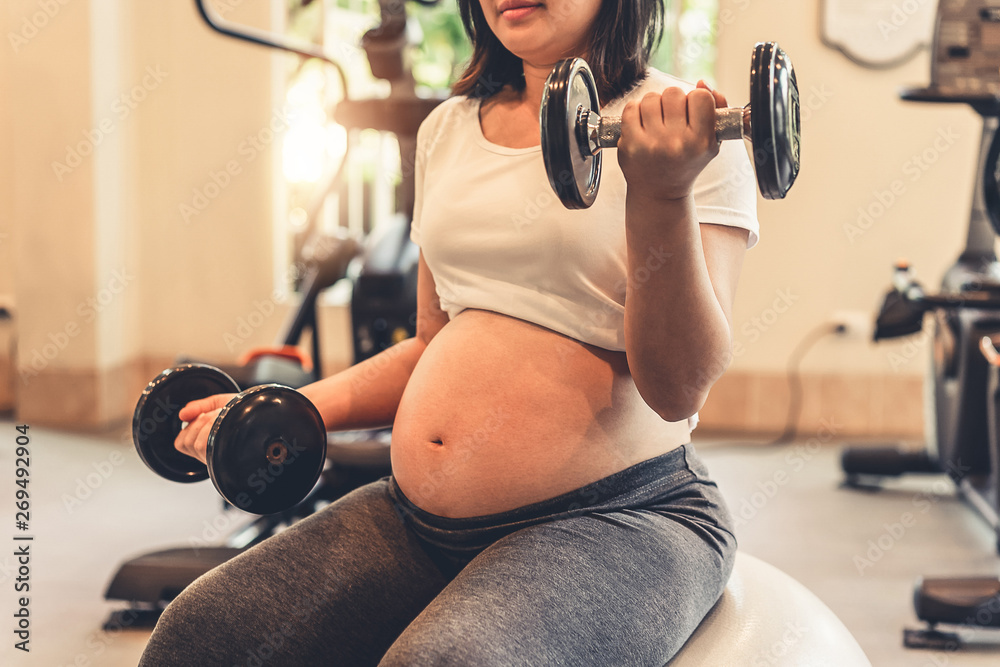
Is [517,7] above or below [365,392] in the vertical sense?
above

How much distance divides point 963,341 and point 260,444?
7.54 feet

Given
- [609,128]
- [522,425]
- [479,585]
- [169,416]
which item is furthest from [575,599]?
[169,416]

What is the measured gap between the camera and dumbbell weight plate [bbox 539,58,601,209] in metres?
0.75

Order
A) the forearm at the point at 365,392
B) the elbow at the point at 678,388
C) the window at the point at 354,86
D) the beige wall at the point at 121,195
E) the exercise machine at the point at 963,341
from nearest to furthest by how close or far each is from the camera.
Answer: the elbow at the point at 678,388 → the forearm at the point at 365,392 → the exercise machine at the point at 963,341 → the beige wall at the point at 121,195 → the window at the point at 354,86

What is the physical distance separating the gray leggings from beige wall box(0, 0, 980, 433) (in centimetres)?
266

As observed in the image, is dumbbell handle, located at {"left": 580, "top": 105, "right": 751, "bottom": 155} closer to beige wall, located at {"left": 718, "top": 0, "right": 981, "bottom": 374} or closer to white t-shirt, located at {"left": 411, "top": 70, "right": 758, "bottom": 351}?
white t-shirt, located at {"left": 411, "top": 70, "right": 758, "bottom": 351}

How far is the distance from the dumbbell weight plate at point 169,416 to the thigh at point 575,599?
1.33 feet

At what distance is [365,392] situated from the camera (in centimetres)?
110

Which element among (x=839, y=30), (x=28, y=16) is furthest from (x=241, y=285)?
(x=839, y=30)

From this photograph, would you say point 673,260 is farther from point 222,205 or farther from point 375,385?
point 222,205

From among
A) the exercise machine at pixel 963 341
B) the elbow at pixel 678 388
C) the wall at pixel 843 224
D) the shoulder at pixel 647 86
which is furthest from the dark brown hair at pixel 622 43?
the wall at pixel 843 224

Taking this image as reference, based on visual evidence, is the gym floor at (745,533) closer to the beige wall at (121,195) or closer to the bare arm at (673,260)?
the beige wall at (121,195)

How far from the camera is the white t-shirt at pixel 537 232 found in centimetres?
92

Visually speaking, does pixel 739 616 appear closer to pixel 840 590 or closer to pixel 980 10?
pixel 840 590
